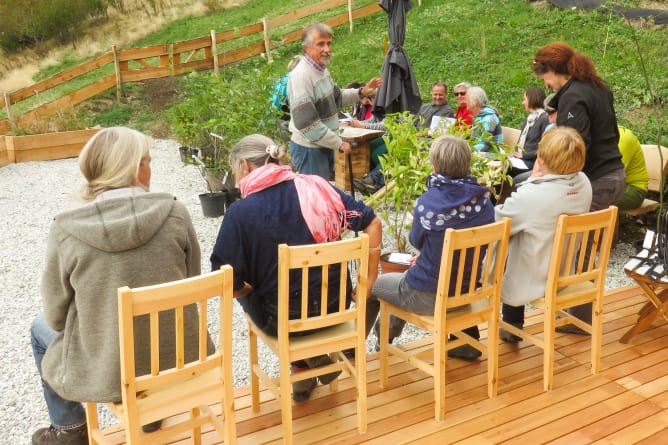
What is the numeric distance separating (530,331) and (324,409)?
4.59ft

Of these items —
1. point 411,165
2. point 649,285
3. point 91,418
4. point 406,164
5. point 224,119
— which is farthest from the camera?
point 224,119

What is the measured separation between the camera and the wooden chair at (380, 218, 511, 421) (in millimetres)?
2732

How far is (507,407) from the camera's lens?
294 centimetres

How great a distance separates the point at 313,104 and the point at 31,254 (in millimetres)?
3098

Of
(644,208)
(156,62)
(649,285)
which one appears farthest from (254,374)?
(156,62)

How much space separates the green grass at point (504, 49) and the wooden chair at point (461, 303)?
4175 millimetres

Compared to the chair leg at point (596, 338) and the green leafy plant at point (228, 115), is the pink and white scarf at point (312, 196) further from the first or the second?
the green leafy plant at point (228, 115)

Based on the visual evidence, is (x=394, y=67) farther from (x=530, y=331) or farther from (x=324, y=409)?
(x=324, y=409)

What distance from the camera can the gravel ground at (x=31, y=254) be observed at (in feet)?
11.4

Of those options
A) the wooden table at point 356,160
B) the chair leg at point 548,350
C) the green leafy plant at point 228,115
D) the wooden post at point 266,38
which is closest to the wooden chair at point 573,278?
the chair leg at point 548,350

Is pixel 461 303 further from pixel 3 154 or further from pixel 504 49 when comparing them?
pixel 504 49

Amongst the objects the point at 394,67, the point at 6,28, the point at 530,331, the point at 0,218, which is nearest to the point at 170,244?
the point at 530,331

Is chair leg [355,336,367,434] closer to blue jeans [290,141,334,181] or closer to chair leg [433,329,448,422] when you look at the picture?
chair leg [433,329,448,422]

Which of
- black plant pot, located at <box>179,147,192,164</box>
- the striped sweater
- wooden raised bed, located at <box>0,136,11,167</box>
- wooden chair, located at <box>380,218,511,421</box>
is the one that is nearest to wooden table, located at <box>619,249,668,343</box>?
wooden chair, located at <box>380,218,511,421</box>
